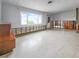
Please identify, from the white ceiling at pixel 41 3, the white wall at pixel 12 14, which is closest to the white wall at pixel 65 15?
the white ceiling at pixel 41 3

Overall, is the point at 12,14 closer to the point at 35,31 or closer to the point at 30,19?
the point at 30,19

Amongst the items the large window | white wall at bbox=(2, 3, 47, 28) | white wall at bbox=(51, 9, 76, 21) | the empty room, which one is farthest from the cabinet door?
white wall at bbox=(51, 9, 76, 21)

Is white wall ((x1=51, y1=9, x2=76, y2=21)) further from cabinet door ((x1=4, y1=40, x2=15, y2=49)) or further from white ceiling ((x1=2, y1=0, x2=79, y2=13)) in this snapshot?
cabinet door ((x1=4, y1=40, x2=15, y2=49))

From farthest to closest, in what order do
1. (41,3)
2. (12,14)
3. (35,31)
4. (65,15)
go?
(65,15)
(35,31)
(41,3)
(12,14)

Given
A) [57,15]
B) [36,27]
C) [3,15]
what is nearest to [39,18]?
[36,27]

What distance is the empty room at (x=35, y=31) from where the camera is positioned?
438cm

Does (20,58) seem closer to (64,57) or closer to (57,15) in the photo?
(64,57)

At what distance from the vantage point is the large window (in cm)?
1071

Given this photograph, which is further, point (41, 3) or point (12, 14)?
point (41, 3)

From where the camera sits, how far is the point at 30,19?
39.6ft

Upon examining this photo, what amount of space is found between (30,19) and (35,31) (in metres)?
1.37

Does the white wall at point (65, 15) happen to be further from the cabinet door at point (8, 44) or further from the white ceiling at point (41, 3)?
the cabinet door at point (8, 44)

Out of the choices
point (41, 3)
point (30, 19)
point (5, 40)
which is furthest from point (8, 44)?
point (30, 19)

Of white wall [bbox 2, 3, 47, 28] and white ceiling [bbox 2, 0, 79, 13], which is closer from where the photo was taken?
white wall [bbox 2, 3, 47, 28]
